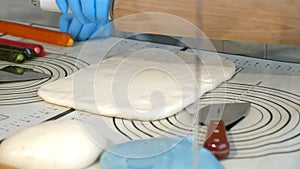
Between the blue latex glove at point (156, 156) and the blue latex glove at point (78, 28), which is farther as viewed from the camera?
the blue latex glove at point (78, 28)

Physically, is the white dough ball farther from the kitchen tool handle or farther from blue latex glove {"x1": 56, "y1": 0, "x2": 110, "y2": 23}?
blue latex glove {"x1": 56, "y1": 0, "x2": 110, "y2": 23}

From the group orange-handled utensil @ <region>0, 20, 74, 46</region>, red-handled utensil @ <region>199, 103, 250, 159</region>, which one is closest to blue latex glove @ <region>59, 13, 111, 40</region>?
orange-handled utensil @ <region>0, 20, 74, 46</region>

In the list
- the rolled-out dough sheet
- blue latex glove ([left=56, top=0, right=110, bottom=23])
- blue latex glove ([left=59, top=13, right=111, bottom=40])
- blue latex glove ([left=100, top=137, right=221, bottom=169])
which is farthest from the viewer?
blue latex glove ([left=59, top=13, right=111, bottom=40])

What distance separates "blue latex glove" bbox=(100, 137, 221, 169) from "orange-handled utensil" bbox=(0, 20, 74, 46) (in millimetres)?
356

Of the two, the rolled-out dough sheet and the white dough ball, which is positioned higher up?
the white dough ball

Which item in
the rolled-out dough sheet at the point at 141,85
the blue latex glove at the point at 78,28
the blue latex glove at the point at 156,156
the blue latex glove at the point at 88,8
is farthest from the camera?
the blue latex glove at the point at 78,28

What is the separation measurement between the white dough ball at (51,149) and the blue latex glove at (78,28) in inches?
12.1

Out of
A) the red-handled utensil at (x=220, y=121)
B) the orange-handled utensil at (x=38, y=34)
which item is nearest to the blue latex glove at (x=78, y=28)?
the orange-handled utensil at (x=38, y=34)

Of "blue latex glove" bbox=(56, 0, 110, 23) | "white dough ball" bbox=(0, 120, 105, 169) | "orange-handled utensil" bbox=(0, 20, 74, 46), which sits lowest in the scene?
"orange-handled utensil" bbox=(0, 20, 74, 46)

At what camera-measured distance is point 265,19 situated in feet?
2.13

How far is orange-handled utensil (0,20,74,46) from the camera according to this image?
0.83 metres

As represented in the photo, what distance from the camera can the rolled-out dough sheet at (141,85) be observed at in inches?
23.3

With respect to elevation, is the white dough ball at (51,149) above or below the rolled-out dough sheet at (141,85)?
above

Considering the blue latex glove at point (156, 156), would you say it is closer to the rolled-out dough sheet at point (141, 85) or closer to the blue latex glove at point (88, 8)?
the rolled-out dough sheet at point (141, 85)
